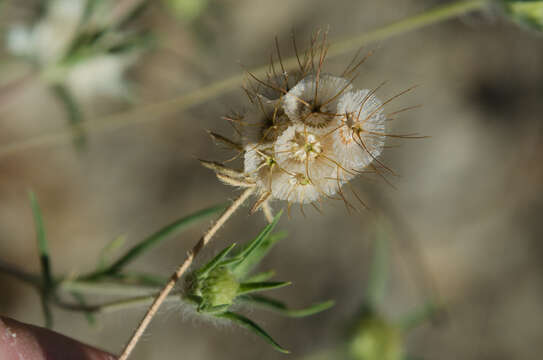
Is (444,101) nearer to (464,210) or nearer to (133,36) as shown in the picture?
(464,210)

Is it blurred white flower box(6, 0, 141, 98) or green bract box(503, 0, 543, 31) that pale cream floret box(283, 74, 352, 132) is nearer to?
green bract box(503, 0, 543, 31)

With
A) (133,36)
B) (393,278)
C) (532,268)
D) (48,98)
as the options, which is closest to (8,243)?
(48,98)

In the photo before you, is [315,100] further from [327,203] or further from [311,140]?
[327,203]

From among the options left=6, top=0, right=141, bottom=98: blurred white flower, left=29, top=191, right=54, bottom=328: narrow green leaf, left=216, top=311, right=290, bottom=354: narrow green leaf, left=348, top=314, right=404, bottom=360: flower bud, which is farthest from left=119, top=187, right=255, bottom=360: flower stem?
left=348, top=314, right=404, bottom=360: flower bud

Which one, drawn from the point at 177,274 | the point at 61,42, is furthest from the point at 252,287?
the point at 61,42

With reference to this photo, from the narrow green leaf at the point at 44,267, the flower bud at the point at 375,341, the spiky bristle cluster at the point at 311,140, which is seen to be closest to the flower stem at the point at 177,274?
the spiky bristle cluster at the point at 311,140

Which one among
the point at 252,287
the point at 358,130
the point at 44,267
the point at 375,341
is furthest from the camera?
the point at 375,341
